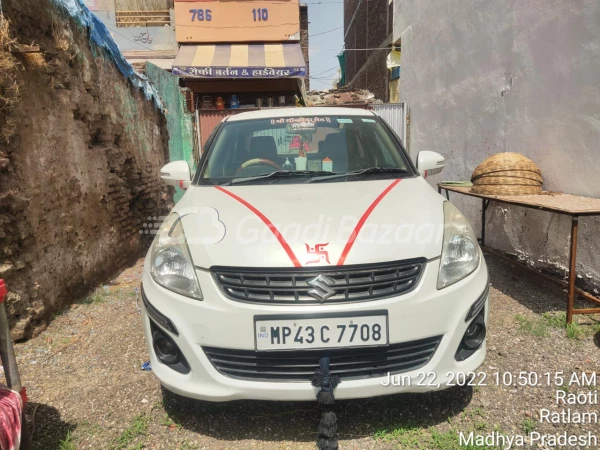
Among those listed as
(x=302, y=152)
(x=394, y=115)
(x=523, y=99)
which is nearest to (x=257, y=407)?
(x=302, y=152)

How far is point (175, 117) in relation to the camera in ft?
31.6

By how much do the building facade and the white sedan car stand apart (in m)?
10.4

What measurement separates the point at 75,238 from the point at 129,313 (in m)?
0.92

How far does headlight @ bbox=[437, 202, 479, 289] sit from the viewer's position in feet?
6.44

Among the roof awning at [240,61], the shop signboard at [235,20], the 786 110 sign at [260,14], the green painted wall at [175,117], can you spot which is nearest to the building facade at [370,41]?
the roof awning at [240,61]

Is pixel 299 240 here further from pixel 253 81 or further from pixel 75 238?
pixel 253 81

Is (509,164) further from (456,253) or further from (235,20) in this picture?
(235,20)

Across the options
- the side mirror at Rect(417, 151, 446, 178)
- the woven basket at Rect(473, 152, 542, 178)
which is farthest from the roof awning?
the side mirror at Rect(417, 151, 446, 178)

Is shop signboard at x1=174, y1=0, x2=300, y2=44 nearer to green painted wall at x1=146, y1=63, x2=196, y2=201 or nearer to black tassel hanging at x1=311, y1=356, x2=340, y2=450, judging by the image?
green painted wall at x1=146, y1=63, x2=196, y2=201

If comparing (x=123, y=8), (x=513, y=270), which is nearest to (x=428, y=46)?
(x=513, y=270)

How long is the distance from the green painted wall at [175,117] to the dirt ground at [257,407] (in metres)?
5.88

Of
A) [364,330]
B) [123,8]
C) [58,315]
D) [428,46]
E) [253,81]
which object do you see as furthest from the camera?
[123,8]

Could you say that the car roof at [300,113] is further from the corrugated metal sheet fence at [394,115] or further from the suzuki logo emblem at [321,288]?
the corrugated metal sheet fence at [394,115]

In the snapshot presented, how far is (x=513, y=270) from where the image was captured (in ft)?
15.0
